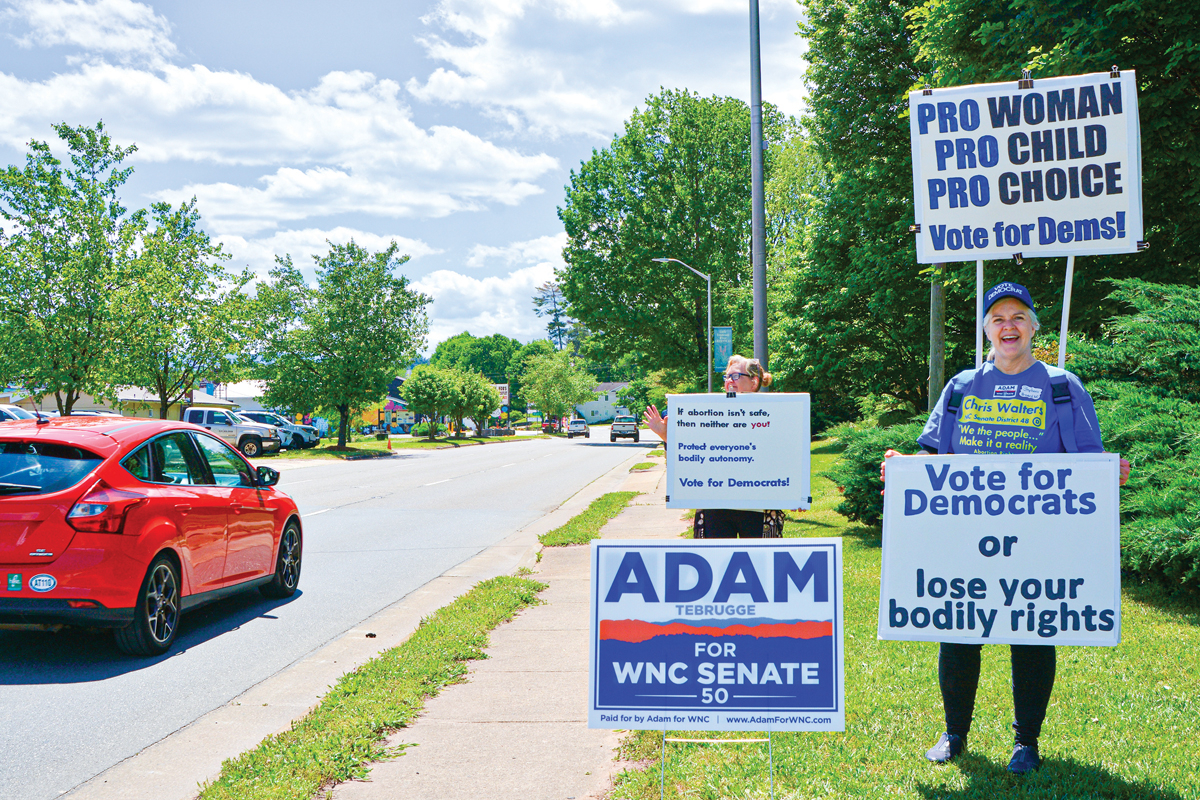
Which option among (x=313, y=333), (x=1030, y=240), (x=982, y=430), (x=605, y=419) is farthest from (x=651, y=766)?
(x=605, y=419)

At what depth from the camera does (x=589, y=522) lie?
541 inches

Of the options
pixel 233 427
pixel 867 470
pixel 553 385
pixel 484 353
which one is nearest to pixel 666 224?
pixel 233 427

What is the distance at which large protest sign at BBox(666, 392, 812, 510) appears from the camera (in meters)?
5.70

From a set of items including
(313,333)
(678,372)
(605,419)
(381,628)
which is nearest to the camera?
(381,628)

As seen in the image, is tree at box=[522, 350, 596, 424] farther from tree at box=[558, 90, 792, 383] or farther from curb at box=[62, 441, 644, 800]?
curb at box=[62, 441, 644, 800]

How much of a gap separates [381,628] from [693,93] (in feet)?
143

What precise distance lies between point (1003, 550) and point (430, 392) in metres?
60.3

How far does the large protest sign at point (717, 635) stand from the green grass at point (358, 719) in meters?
1.34

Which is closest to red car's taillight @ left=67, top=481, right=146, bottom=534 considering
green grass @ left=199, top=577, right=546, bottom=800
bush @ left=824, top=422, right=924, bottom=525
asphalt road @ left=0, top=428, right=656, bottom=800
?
asphalt road @ left=0, top=428, right=656, bottom=800

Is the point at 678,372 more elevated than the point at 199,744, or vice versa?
the point at 678,372

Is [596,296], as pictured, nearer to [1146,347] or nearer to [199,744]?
[1146,347]

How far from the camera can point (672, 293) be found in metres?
47.3

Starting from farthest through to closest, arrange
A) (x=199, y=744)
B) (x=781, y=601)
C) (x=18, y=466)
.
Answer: (x=18, y=466)
(x=199, y=744)
(x=781, y=601)

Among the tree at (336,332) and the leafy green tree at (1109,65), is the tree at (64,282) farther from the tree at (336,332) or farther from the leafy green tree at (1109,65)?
the leafy green tree at (1109,65)
